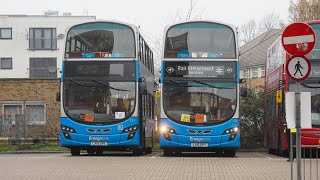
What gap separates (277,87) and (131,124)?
647cm

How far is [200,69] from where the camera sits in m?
23.0

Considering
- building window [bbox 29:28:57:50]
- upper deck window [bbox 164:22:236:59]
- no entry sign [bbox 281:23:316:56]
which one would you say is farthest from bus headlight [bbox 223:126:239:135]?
building window [bbox 29:28:57:50]

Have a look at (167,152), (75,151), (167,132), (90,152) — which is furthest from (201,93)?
(90,152)

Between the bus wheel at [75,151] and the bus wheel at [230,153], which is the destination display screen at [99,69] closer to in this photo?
the bus wheel at [75,151]

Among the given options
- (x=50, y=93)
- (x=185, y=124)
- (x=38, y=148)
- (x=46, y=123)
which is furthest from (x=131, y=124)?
(x=50, y=93)

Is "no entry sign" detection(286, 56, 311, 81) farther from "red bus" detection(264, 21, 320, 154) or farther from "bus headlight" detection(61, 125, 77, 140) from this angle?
"bus headlight" detection(61, 125, 77, 140)

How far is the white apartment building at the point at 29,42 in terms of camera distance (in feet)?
208

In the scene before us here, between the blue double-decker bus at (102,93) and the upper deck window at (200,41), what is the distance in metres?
1.33

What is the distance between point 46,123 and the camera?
122 ft

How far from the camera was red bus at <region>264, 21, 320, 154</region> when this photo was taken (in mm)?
22516

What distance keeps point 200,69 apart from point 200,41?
109 cm

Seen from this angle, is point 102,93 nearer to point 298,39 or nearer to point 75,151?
point 75,151

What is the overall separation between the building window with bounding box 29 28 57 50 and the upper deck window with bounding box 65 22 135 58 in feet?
134

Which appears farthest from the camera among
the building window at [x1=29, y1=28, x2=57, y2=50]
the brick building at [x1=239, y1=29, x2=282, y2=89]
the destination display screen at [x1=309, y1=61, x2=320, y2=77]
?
the brick building at [x1=239, y1=29, x2=282, y2=89]
